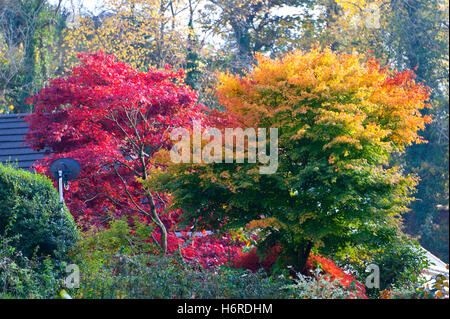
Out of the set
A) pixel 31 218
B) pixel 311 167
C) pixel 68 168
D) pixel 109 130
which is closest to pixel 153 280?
pixel 31 218

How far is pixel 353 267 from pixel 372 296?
75 cm

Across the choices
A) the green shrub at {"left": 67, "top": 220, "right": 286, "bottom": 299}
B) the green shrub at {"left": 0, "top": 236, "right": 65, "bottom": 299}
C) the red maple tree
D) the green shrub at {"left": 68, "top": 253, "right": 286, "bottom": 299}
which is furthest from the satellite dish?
the green shrub at {"left": 68, "top": 253, "right": 286, "bottom": 299}

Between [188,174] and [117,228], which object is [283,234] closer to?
[188,174]

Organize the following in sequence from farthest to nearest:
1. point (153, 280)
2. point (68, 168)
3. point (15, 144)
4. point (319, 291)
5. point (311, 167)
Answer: point (15, 144), point (68, 168), point (311, 167), point (153, 280), point (319, 291)

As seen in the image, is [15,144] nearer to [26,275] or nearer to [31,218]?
[31,218]

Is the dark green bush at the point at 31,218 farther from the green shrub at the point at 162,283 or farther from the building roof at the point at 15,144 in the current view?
the building roof at the point at 15,144

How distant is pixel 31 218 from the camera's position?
6.42 meters

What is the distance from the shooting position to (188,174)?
6926mm

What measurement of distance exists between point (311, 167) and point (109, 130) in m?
3.97

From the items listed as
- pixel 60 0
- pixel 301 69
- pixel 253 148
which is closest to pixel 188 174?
pixel 253 148

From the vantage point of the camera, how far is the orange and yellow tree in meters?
6.47

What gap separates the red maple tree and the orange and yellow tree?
4.73 feet

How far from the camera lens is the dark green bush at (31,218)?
21.0 feet

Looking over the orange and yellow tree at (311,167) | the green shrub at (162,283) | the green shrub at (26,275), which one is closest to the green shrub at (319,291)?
the green shrub at (162,283)
